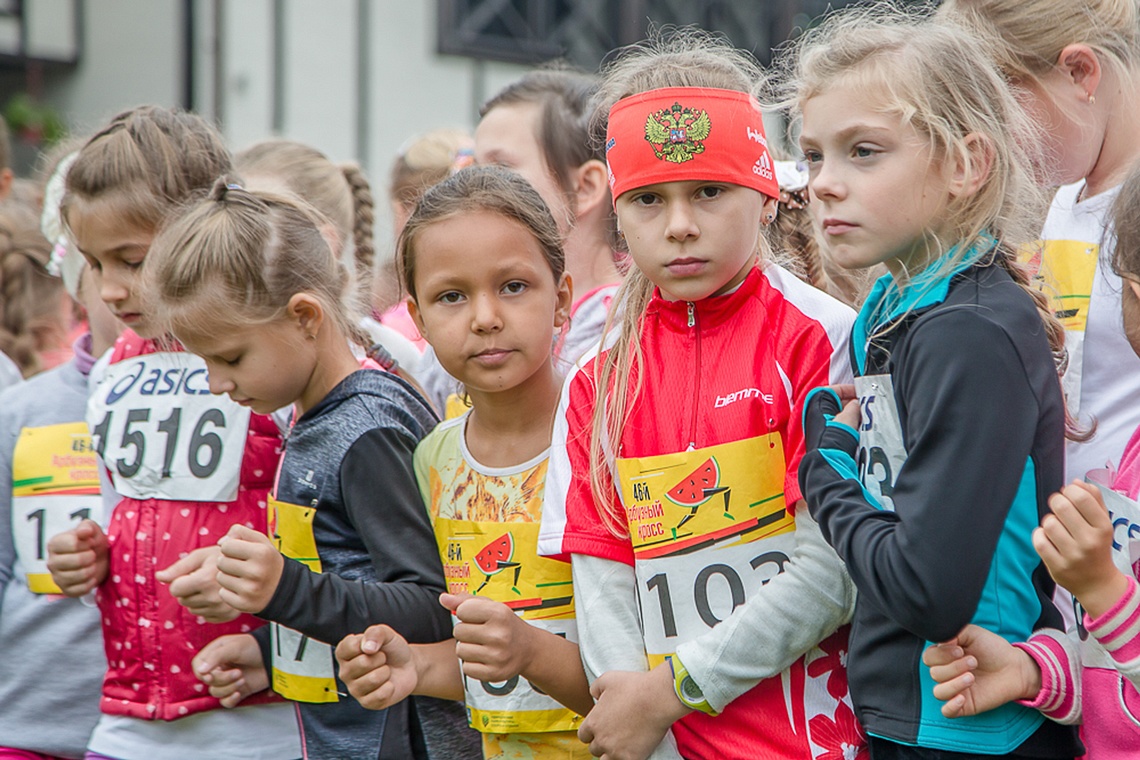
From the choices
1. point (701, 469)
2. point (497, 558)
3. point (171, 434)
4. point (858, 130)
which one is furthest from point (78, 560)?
point (858, 130)

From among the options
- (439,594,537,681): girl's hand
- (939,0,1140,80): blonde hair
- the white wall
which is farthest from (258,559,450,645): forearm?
the white wall

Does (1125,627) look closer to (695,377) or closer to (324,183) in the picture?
(695,377)

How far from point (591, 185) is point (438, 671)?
1.47 m

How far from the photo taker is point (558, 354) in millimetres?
2986

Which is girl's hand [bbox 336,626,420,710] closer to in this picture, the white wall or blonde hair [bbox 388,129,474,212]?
blonde hair [bbox 388,129,474,212]

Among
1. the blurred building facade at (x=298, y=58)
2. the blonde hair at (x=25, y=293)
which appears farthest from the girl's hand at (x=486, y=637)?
the blurred building facade at (x=298, y=58)

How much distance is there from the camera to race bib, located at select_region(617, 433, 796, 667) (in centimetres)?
214

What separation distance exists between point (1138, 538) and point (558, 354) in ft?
4.69

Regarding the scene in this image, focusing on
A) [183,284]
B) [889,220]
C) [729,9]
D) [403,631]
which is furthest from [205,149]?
[729,9]

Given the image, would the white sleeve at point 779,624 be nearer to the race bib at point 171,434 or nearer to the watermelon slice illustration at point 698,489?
the watermelon slice illustration at point 698,489

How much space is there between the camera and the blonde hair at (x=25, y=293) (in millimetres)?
4141

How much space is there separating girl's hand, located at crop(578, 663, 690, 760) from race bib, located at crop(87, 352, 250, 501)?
1154 mm

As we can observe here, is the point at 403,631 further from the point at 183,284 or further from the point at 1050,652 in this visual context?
the point at 1050,652

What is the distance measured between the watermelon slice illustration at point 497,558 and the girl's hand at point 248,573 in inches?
15.7
